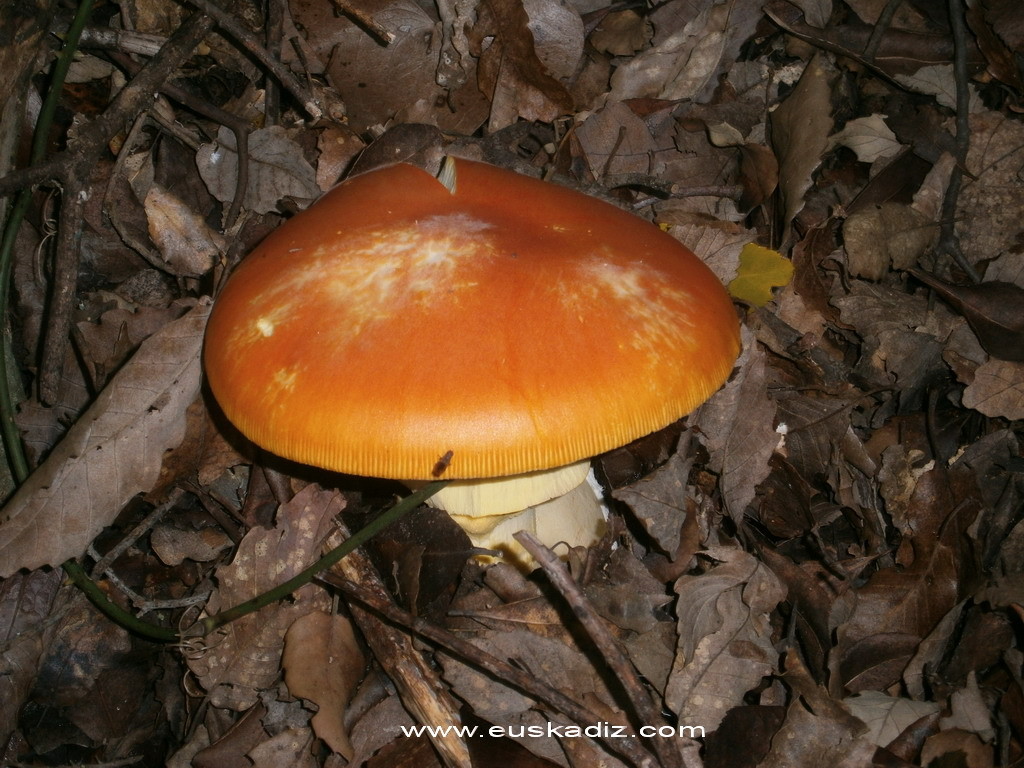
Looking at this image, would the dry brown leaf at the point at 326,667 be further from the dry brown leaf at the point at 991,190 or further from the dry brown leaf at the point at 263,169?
the dry brown leaf at the point at 991,190

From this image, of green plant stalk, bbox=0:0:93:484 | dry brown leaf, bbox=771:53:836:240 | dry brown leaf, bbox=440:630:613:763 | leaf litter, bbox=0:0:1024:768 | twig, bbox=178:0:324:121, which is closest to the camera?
dry brown leaf, bbox=440:630:613:763

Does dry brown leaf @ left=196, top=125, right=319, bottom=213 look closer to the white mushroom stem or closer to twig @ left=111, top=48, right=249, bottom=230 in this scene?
twig @ left=111, top=48, right=249, bottom=230

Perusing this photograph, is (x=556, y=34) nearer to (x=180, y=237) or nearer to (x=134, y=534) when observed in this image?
(x=180, y=237)

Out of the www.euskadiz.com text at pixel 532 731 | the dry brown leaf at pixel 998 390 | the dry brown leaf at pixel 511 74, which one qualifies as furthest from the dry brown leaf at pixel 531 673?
the dry brown leaf at pixel 511 74

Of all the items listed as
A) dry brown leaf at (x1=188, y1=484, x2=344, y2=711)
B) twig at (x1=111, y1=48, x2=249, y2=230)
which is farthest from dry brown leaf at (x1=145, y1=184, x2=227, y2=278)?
dry brown leaf at (x1=188, y1=484, x2=344, y2=711)

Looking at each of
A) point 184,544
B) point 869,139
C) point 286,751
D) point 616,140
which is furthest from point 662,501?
point 869,139

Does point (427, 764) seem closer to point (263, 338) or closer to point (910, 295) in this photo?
point (263, 338)
